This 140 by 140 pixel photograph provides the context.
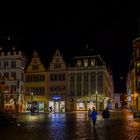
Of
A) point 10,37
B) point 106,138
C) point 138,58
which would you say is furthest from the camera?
point 10,37

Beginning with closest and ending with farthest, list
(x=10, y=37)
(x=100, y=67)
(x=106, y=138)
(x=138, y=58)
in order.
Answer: (x=106, y=138)
(x=138, y=58)
(x=100, y=67)
(x=10, y=37)

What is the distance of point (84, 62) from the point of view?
9850 cm

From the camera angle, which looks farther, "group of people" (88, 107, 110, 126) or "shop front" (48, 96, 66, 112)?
"shop front" (48, 96, 66, 112)

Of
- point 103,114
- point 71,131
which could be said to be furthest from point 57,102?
point 71,131

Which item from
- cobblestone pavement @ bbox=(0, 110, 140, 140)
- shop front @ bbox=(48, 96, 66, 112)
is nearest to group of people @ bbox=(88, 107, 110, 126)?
cobblestone pavement @ bbox=(0, 110, 140, 140)

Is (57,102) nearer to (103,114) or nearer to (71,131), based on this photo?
(103,114)

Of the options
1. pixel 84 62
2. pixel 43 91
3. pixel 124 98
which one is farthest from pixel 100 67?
pixel 124 98

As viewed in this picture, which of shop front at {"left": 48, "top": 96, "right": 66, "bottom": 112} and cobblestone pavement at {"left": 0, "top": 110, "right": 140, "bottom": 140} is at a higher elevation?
shop front at {"left": 48, "top": 96, "right": 66, "bottom": 112}

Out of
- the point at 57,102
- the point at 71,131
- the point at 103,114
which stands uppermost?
the point at 57,102

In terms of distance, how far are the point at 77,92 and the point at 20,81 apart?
16461 mm

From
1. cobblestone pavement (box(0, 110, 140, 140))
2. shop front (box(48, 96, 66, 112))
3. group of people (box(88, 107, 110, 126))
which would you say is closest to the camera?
cobblestone pavement (box(0, 110, 140, 140))

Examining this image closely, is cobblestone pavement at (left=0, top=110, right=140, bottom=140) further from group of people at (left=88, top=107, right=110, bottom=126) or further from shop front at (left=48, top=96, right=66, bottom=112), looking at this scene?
shop front at (left=48, top=96, right=66, bottom=112)

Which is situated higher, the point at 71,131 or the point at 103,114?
the point at 103,114

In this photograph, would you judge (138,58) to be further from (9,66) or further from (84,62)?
(9,66)
